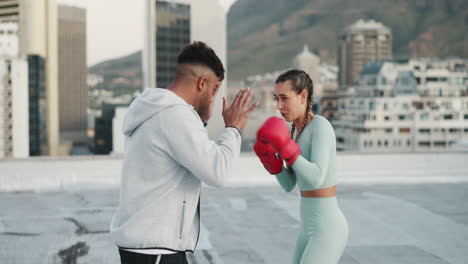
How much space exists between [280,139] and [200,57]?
18.5 inches

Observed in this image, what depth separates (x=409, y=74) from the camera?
3556 inches

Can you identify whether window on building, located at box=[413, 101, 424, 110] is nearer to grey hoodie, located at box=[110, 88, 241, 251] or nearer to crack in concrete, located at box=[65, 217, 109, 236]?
crack in concrete, located at box=[65, 217, 109, 236]

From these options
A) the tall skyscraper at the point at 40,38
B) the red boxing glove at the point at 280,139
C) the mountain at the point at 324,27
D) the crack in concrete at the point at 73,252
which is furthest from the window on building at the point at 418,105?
the red boxing glove at the point at 280,139

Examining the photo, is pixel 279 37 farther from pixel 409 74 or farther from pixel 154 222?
pixel 154 222

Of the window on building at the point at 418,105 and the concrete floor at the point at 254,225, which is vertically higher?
the window on building at the point at 418,105

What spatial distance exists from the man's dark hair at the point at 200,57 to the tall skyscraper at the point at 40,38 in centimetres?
11366

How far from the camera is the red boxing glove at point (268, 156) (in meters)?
1.89

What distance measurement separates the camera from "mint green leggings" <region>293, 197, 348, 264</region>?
1.89 m

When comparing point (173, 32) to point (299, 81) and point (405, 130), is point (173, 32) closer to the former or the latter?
point (405, 130)

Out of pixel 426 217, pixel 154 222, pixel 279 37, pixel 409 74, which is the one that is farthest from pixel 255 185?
pixel 279 37

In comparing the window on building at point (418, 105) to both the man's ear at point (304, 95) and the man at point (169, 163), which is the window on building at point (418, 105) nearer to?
the man's ear at point (304, 95)

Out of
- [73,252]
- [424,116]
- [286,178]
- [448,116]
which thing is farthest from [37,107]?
[286,178]

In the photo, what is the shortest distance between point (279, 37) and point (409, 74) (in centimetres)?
7918

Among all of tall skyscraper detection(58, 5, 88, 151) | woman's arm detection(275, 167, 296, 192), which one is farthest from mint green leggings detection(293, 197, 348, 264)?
tall skyscraper detection(58, 5, 88, 151)
